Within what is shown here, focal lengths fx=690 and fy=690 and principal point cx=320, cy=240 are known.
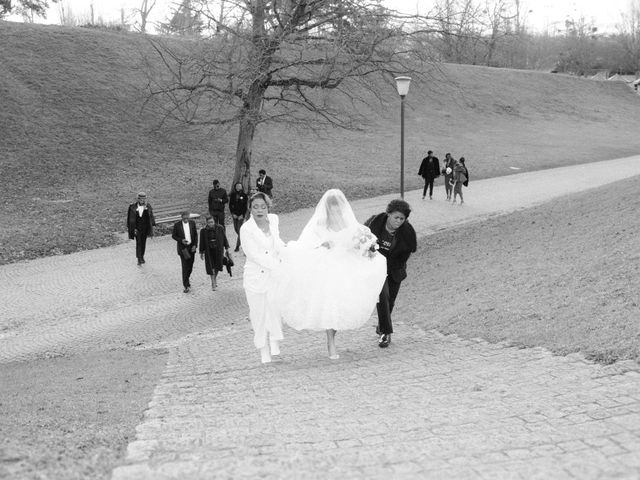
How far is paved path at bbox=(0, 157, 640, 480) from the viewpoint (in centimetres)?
425

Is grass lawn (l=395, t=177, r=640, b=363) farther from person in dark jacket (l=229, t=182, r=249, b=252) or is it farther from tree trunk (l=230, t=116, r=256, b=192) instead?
tree trunk (l=230, t=116, r=256, b=192)

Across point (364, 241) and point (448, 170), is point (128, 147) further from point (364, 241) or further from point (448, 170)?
point (364, 241)

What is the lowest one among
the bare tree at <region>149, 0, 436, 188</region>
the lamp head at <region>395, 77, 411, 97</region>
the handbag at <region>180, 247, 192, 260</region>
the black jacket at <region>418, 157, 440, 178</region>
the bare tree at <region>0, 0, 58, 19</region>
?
the handbag at <region>180, 247, 192, 260</region>

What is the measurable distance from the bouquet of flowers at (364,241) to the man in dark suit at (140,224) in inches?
397

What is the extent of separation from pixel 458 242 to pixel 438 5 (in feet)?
21.6

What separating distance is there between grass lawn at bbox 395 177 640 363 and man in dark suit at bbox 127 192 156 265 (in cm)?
652

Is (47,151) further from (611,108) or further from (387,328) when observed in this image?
(611,108)

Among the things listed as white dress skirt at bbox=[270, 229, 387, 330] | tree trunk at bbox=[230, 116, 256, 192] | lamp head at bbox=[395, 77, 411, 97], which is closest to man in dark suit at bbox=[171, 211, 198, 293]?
white dress skirt at bbox=[270, 229, 387, 330]

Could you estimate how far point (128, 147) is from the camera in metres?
30.1

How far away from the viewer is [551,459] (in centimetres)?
421

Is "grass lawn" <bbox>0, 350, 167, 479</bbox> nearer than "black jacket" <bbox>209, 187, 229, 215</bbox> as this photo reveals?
Yes

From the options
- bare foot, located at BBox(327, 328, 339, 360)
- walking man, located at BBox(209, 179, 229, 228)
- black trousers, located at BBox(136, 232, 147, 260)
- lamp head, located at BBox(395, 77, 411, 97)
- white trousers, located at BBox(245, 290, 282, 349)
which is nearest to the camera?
white trousers, located at BBox(245, 290, 282, 349)

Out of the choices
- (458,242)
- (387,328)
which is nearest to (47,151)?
(458,242)

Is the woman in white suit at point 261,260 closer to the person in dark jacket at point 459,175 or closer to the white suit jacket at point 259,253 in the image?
the white suit jacket at point 259,253
